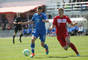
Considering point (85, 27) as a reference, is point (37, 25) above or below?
above

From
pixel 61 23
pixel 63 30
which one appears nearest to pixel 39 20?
pixel 61 23

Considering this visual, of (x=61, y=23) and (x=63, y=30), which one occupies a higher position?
(x=61, y=23)

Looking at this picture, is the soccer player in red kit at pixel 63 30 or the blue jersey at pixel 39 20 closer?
the soccer player in red kit at pixel 63 30

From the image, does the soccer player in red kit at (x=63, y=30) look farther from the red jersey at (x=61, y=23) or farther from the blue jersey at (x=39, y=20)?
the blue jersey at (x=39, y=20)

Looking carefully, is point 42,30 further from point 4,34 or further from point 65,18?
point 4,34

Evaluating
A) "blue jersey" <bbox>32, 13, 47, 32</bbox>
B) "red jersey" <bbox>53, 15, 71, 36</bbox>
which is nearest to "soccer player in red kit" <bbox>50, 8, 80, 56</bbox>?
"red jersey" <bbox>53, 15, 71, 36</bbox>

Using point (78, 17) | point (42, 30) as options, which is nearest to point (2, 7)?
point (78, 17)

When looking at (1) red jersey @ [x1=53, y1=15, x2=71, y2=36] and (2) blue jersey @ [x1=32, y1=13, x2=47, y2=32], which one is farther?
(2) blue jersey @ [x1=32, y1=13, x2=47, y2=32]

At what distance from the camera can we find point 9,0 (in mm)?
60031

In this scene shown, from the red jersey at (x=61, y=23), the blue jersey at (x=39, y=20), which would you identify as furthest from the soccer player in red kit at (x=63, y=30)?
the blue jersey at (x=39, y=20)

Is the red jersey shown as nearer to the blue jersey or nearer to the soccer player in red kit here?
the soccer player in red kit

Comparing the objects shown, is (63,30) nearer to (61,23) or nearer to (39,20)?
(61,23)

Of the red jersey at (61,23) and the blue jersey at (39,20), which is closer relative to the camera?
the red jersey at (61,23)

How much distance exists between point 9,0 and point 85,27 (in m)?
22.3
